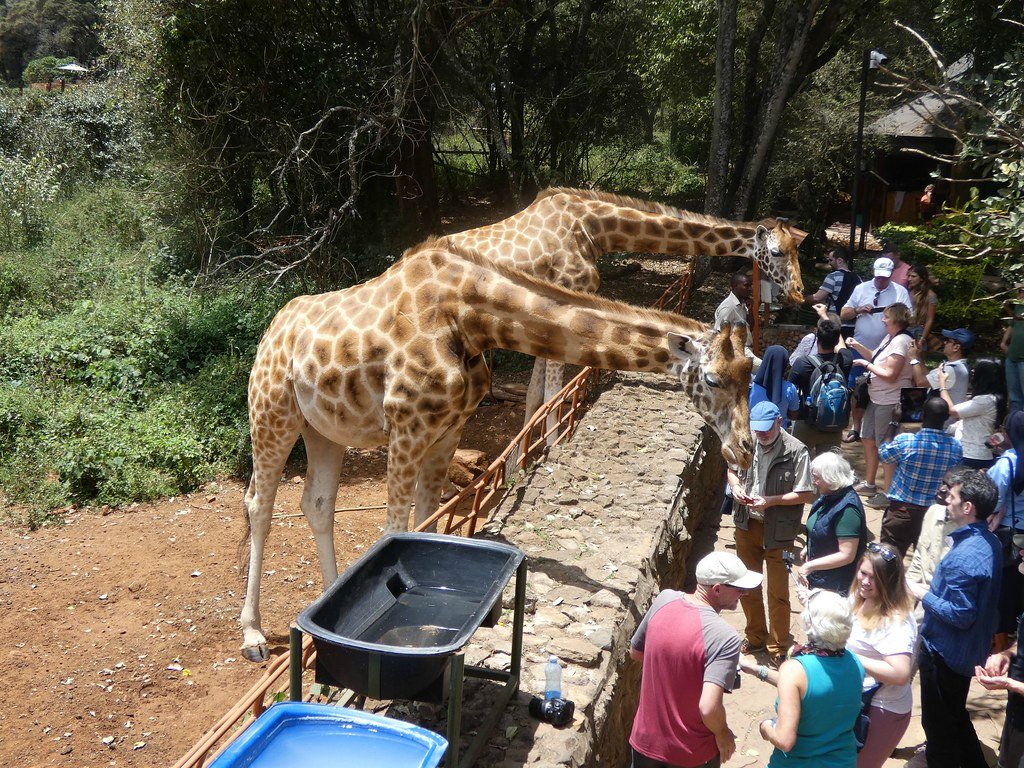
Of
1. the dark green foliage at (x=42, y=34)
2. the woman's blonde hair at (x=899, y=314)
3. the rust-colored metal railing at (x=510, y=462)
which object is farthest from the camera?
the dark green foliage at (x=42, y=34)

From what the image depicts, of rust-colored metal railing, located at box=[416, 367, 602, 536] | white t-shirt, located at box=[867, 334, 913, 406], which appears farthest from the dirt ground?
white t-shirt, located at box=[867, 334, 913, 406]

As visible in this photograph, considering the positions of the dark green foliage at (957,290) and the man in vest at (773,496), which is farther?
the dark green foliage at (957,290)

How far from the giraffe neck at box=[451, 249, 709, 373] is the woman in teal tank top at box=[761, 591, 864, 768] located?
1.99 meters

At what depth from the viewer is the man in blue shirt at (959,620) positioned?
4.42m

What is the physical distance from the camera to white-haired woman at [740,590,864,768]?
358 centimetres

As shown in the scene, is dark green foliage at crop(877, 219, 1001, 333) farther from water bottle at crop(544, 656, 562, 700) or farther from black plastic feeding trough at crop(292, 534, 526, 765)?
black plastic feeding trough at crop(292, 534, 526, 765)

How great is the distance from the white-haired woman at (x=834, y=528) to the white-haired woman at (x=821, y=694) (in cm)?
155

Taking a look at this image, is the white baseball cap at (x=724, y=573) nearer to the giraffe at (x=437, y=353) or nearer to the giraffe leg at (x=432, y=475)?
the giraffe at (x=437, y=353)

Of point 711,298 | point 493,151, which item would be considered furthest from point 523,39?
point 711,298

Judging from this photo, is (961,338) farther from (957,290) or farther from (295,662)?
(957,290)

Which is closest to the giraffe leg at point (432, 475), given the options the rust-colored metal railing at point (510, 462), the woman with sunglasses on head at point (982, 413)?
the rust-colored metal railing at point (510, 462)

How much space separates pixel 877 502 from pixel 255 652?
618 centimetres

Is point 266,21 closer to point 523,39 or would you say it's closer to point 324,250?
point 324,250

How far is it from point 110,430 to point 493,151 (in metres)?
12.0
